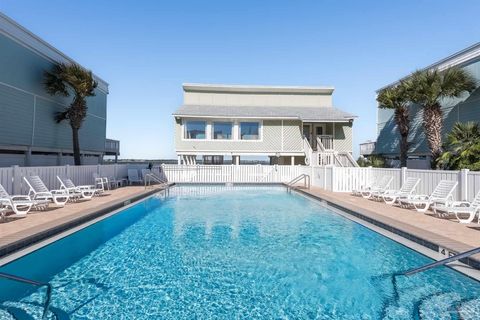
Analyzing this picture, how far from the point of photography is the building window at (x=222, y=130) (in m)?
24.7

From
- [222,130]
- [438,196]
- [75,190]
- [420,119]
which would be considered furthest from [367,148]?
[75,190]

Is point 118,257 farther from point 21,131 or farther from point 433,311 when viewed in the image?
point 21,131

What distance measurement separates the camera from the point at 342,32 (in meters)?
19.2

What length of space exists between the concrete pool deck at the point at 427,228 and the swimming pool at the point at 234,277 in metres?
0.39

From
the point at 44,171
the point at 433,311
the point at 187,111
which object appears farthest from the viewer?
the point at 187,111

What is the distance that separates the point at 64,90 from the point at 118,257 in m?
16.8

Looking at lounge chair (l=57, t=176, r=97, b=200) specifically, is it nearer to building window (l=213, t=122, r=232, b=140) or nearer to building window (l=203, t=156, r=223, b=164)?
building window (l=213, t=122, r=232, b=140)

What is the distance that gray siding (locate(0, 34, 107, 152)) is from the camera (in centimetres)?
1571

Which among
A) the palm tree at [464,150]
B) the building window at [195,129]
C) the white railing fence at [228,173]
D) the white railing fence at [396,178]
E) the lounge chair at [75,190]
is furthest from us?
the building window at [195,129]

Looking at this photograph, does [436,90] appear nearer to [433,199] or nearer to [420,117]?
[420,117]

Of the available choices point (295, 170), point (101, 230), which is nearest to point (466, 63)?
point (295, 170)

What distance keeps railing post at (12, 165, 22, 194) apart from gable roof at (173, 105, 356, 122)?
13407 mm

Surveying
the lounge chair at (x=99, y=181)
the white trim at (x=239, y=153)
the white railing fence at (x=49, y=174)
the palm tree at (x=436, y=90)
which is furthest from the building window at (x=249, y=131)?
the palm tree at (x=436, y=90)

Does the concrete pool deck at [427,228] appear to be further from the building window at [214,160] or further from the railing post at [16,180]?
the building window at [214,160]
